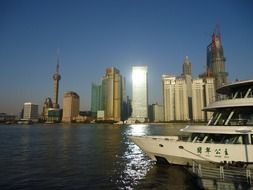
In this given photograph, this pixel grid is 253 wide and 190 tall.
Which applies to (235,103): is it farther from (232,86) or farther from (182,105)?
Answer: (182,105)

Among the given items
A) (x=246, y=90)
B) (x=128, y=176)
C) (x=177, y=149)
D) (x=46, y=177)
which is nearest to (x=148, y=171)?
(x=128, y=176)

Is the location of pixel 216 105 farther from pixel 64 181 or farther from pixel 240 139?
pixel 64 181

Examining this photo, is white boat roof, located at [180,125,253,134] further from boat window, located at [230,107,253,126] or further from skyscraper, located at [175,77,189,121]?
skyscraper, located at [175,77,189,121]

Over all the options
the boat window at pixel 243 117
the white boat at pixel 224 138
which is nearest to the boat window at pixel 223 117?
the white boat at pixel 224 138

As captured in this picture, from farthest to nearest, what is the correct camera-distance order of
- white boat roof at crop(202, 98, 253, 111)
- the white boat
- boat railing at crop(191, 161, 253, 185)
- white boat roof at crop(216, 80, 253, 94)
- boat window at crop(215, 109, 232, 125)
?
1. boat window at crop(215, 109, 232, 125)
2. white boat roof at crop(216, 80, 253, 94)
3. white boat roof at crop(202, 98, 253, 111)
4. the white boat
5. boat railing at crop(191, 161, 253, 185)

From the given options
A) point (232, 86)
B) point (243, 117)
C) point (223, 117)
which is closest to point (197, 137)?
point (223, 117)

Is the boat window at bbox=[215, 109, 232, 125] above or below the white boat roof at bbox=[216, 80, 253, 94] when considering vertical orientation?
below

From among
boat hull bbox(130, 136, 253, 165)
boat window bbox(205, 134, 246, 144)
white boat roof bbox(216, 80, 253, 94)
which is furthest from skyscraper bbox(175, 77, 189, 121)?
boat window bbox(205, 134, 246, 144)

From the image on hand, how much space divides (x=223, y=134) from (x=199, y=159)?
100 inches

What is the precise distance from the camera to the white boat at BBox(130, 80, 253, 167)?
Result: 15.8m

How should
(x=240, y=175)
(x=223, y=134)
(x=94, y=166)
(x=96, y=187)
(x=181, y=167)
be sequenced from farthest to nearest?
(x=94, y=166) → (x=181, y=167) → (x=223, y=134) → (x=96, y=187) → (x=240, y=175)

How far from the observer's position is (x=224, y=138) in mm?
16797

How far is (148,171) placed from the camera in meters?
20.4

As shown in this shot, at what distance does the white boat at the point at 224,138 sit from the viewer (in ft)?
51.7
